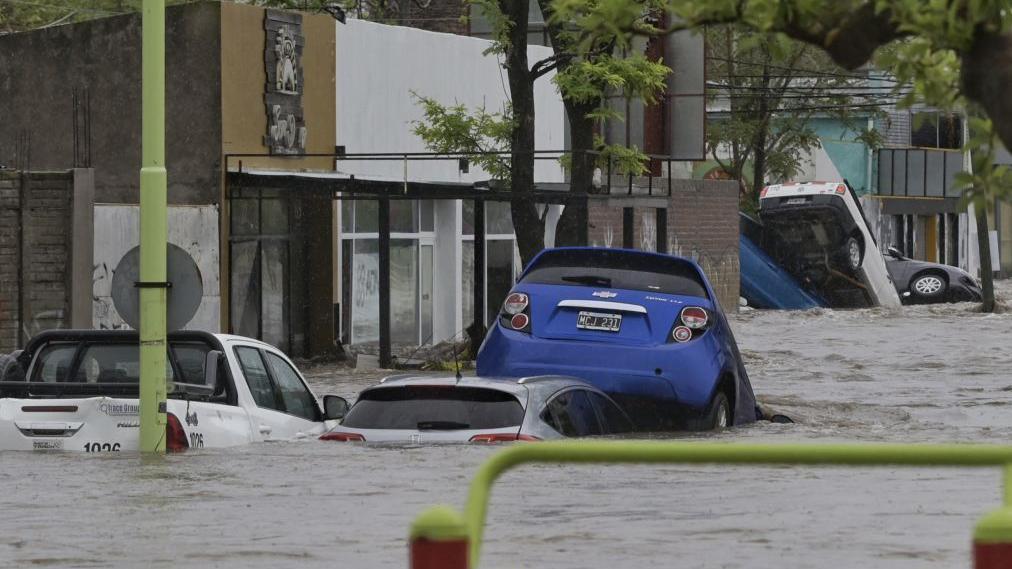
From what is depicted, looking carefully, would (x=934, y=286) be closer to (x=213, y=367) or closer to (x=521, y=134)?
(x=521, y=134)

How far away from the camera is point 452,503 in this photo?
1058 cm

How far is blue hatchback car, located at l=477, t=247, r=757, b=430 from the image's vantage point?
46.7 ft

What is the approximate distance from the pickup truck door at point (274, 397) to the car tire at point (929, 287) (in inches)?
1283

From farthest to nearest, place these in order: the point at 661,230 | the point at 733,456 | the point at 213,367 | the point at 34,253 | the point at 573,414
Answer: the point at 661,230
the point at 34,253
the point at 573,414
the point at 213,367
the point at 733,456

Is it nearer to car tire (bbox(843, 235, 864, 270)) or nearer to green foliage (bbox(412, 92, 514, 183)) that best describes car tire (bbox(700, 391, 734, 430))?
green foliage (bbox(412, 92, 514, 183))

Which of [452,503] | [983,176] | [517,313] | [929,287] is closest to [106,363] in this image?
[517,313]

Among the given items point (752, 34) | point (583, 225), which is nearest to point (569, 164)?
point (583, 225)

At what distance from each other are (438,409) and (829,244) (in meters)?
30.4

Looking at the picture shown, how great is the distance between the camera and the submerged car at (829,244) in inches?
1591

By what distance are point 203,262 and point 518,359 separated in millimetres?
10037

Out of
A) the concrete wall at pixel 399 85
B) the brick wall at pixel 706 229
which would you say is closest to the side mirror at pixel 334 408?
the concrete wall at pixel 399 85

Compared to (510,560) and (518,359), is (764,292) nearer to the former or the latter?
(518,359)

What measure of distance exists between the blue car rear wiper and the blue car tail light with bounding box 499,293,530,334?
39cm

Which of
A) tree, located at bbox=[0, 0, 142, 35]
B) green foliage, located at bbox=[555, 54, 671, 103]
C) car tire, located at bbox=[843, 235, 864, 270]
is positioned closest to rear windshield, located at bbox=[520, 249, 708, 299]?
green foliage, located at bbox=[555, 54, 671, 103]
